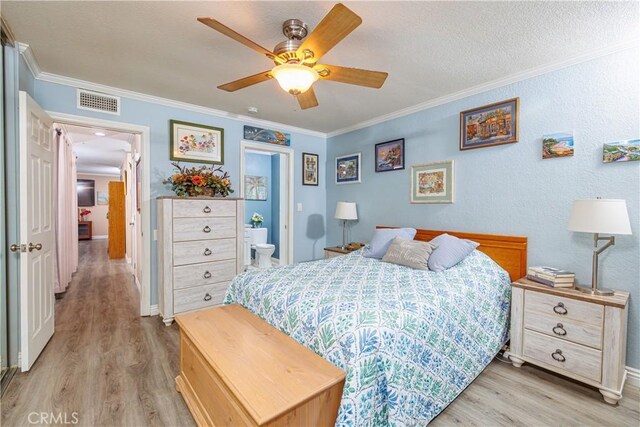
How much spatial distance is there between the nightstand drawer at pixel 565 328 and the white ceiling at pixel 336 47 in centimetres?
→ 200

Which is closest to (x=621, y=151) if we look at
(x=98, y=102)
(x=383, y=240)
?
(x=383, y=240)

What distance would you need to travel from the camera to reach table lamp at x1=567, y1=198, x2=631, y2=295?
1.92m

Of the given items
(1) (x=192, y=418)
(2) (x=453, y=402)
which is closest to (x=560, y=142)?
(2) (x=453, y=402)

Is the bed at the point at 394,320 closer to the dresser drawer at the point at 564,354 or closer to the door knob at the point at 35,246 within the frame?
the dresser drawer at the point at 564,354

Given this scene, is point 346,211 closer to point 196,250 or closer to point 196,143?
point 196,250

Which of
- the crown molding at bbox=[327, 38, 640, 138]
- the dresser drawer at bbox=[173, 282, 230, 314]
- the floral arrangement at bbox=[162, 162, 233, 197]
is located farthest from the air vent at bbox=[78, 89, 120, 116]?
the crown molding at bbox=[327, 38, 640, 138]

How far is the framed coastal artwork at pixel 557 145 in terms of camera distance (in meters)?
2.35

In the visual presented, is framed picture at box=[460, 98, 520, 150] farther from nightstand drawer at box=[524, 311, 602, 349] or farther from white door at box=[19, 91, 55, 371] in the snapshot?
white door at box=[19, 91, 55, 371]

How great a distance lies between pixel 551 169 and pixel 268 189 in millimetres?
5092

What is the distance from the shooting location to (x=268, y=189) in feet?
21.2

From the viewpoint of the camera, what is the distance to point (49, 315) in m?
2.65

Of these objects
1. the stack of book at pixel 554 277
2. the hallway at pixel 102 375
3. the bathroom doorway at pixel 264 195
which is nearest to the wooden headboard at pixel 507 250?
the stack of book at pixel 554 277

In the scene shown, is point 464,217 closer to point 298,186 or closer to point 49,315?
point 298,186

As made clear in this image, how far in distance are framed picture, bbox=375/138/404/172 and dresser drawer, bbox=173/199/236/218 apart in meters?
1.97
